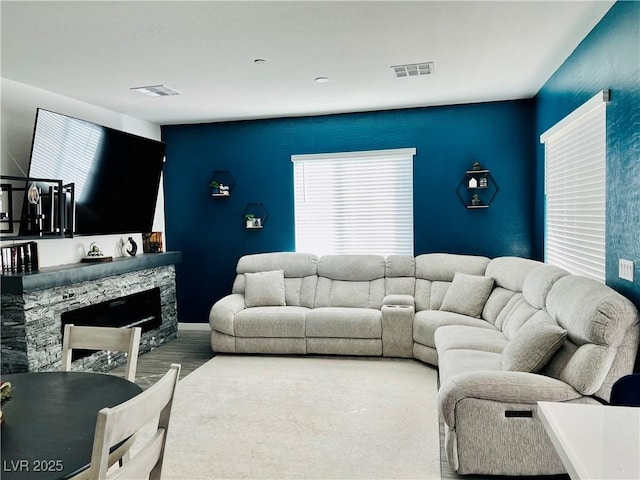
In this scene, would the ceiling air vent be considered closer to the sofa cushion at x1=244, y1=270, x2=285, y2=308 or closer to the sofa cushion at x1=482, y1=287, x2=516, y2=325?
the sofa cushion at x1=482, y1=287, x2=516, y2=325

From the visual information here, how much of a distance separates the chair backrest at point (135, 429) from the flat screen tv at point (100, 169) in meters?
3.14

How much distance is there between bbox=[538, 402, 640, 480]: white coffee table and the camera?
3.23 ft

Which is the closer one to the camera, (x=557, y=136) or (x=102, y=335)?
(x=102, y=335)

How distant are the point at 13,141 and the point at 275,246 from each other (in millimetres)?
2944

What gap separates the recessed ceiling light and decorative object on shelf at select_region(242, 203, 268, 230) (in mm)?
1808

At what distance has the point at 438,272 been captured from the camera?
16.8 feet

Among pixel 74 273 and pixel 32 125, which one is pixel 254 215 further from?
pixel 32 125

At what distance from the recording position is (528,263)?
13.8ft

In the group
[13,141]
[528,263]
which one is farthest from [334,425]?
[13,141]

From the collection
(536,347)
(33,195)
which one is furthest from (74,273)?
(536,347)

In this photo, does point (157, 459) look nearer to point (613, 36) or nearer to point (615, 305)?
point (615, 305)

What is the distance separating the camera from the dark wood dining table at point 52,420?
1.29m

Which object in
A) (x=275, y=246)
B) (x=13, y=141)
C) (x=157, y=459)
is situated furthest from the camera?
(x=275, y=246)

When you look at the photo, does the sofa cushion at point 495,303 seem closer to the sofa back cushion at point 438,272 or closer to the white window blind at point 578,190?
the sofa back cushion at point 438,272
